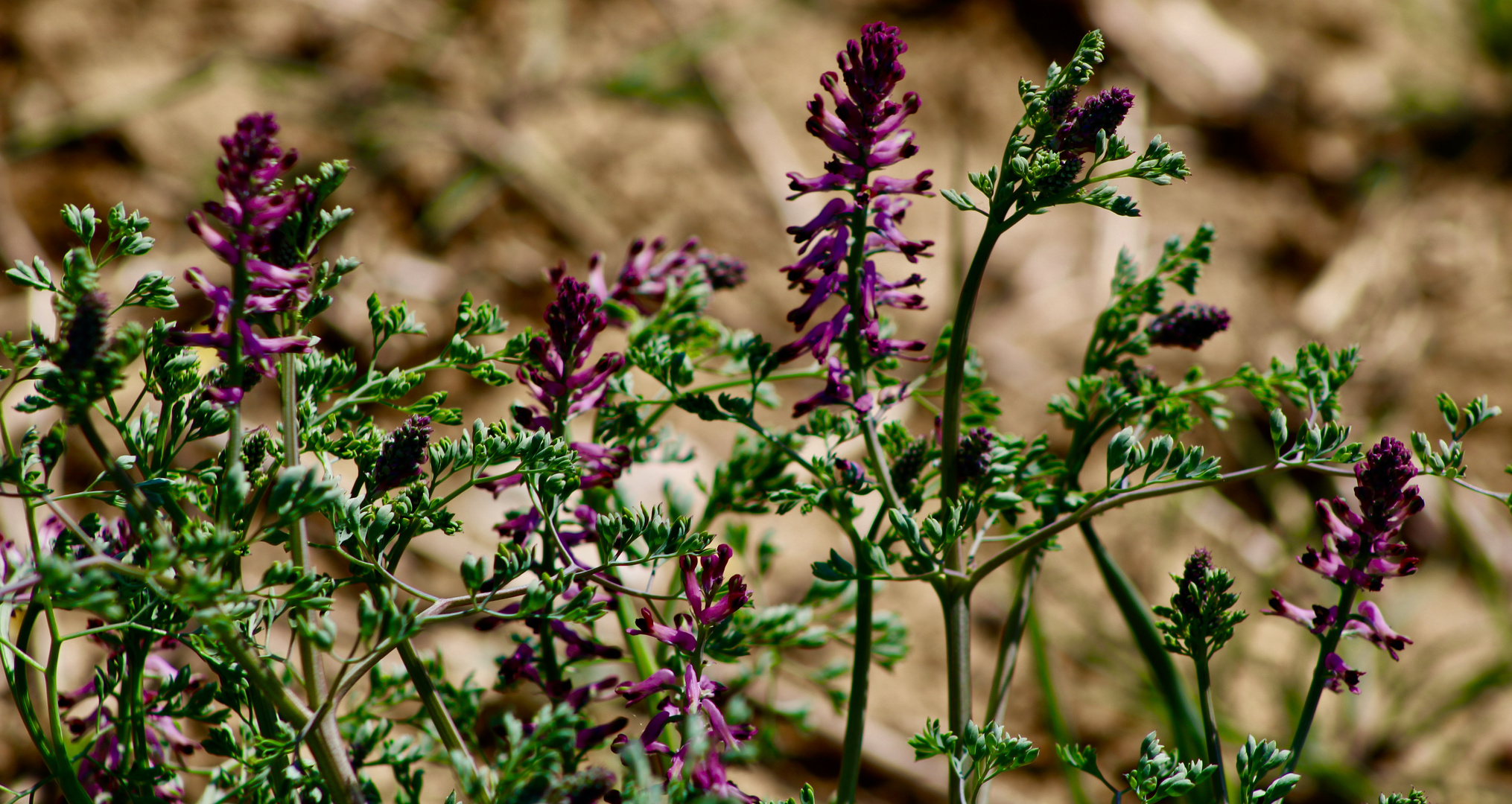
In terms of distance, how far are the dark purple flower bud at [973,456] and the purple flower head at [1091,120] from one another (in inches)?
14.4

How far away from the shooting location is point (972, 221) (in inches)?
194

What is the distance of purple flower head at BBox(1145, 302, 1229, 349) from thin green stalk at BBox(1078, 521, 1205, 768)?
0.30 meters

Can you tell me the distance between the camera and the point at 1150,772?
113 centimetres

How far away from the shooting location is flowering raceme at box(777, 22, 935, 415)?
117 centimetres

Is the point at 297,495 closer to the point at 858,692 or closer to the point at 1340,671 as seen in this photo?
the point at 858,692

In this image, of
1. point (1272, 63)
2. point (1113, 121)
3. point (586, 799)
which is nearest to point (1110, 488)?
point (1113, 121)

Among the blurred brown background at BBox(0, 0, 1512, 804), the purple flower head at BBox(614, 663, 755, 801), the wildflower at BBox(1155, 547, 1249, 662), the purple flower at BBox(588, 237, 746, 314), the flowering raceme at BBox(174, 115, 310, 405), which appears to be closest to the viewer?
the flowering raceme at BBox(174, 115, 310, 405)

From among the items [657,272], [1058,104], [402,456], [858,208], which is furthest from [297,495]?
[1058,104]

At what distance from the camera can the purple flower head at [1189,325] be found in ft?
4.73

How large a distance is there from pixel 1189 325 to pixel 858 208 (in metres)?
0.57

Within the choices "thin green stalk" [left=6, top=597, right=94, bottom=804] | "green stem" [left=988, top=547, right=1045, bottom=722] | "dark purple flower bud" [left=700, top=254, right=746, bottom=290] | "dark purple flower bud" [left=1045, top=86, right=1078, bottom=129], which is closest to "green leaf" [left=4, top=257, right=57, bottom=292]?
"thin green stalk" [left=6, top=597, right=94, bottom=804]

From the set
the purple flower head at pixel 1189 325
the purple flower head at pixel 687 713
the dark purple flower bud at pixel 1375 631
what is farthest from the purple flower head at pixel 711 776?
the purple flower head at pixel 1189 325

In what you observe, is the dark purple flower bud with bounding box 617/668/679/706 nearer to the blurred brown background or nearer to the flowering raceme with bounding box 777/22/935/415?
the flowering raceme with bounding box 777/22/935/415

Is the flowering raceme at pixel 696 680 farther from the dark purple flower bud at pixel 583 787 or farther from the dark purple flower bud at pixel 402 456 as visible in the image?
the dark purple flower bud at pixel 402 456
